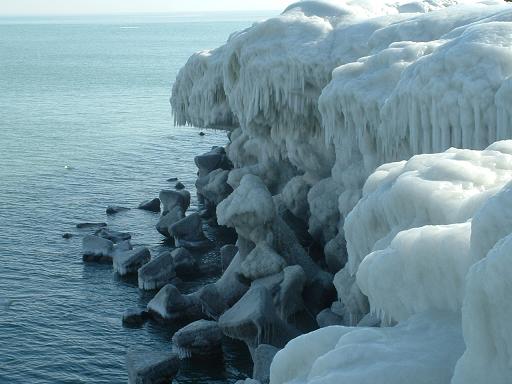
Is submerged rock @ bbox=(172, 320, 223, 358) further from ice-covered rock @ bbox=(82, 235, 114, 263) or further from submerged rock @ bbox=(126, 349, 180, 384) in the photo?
ice-covered rock @ bbox=(82, 235, 114, 263)

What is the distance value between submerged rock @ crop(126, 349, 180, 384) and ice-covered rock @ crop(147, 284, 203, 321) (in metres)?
3.75

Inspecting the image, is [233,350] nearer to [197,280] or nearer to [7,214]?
[197,280]

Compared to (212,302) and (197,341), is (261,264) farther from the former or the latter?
(197,341)

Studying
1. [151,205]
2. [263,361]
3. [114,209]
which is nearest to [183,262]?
[114,209]

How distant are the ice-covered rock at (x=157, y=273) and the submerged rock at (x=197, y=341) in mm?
6062

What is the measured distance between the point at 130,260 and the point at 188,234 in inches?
190

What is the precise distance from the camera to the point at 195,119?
38.4 meters

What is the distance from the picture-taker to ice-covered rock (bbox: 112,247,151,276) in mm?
32969

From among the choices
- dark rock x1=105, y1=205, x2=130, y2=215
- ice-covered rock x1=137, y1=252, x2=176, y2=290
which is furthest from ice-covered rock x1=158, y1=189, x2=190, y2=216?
ice-covered rock x1=137, y1=252, x2=176, y2=290

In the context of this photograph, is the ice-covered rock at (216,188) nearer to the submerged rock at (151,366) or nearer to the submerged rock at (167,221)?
the submerged rock at (167,221)

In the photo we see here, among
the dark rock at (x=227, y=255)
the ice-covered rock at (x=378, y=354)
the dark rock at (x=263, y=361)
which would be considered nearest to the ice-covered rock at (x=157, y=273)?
the dark rock at (x=227, y=255)

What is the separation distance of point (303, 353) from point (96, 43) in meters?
183

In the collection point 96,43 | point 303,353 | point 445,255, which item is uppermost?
point 445,255

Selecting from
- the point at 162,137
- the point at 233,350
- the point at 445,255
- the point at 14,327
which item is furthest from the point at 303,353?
the point at 162,137
